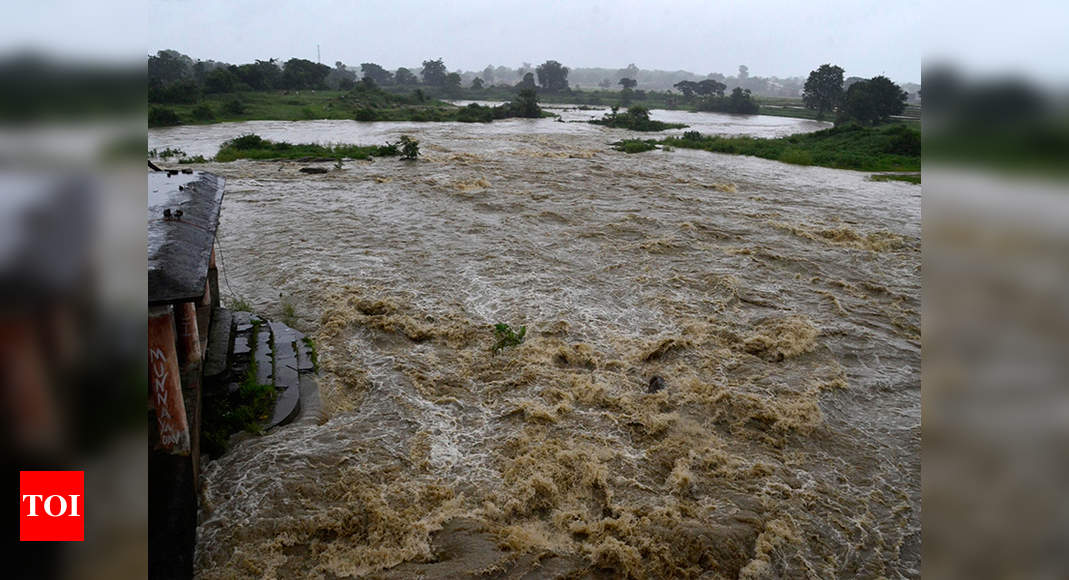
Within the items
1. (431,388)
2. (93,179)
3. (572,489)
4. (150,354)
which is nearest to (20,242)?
(93,179)

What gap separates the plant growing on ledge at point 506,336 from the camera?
8159 mm

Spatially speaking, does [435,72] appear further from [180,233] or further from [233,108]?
[180,233]

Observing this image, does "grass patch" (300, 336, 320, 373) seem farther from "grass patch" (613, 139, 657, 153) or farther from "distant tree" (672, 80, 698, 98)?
"distant tree" (672, 80, 698, 98)

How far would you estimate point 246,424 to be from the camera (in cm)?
602

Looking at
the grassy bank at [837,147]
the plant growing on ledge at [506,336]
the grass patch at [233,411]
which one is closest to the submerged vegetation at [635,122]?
the grassy bank at [837,147]

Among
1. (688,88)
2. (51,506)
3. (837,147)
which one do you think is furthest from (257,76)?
(51,506)

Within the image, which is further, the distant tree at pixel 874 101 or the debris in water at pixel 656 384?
the distant tree at pixel 874 101

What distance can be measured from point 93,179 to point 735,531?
5102mm

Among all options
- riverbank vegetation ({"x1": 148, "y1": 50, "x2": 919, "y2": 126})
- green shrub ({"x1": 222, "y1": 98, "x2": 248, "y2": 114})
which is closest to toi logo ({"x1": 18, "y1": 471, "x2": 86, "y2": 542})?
riverbank vegetation ({"x1": 148, "y1": 50, "x2": 919, "y2": 126})

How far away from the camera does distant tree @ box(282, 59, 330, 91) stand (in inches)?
2169

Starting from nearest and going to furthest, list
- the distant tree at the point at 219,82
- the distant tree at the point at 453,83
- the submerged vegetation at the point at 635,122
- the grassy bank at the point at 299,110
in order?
the grassy bank at the point at 299,110, the submerged vegetation at the point at 635,122, the distant tree at the point at 219,82, the distant tree at the point at 453,83

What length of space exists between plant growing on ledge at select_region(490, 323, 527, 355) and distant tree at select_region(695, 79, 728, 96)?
7354 cm

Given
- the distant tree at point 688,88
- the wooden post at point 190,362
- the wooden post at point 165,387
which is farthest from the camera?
the distant tree at point 688,88

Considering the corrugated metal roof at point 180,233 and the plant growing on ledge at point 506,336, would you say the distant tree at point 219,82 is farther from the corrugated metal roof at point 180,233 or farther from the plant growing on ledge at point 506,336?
the plant growing on ledge at point 506,336
